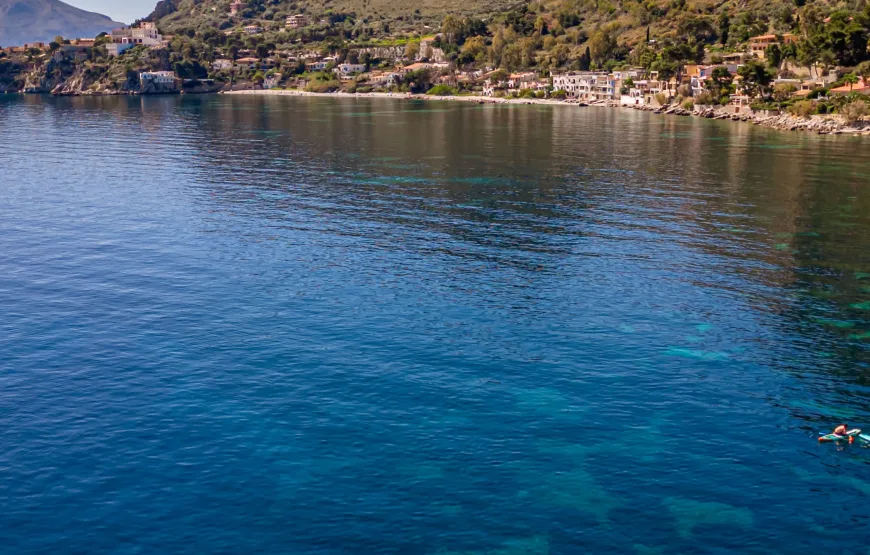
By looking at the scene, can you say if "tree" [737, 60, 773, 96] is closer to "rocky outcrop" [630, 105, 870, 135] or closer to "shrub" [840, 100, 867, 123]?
"rocky outcrop" [630, 105, 870, 135]

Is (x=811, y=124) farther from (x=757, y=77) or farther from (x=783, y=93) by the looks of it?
(x=783, y=93)

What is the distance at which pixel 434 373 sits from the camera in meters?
46.9

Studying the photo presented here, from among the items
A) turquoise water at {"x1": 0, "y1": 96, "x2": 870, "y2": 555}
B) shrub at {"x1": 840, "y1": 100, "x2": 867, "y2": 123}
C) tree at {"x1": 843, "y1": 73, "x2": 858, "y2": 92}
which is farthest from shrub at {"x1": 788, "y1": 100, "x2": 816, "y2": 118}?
turquoise water at {"x1": 0, "y1": 96, "x2": 870, "y2": 555}

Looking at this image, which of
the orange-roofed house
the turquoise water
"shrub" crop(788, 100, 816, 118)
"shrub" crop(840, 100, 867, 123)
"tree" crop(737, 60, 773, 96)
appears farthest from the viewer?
"tree" crop(737, 60, 773, 96)

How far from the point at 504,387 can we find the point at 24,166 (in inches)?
4277

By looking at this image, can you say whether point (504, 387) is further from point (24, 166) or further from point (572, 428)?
point (24, 166)

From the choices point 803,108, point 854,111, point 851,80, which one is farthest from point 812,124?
point 851,80

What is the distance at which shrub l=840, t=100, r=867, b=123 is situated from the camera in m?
163

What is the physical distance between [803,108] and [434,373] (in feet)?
527

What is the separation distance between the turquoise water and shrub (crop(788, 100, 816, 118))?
3513 inches

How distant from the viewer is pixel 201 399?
43.5m

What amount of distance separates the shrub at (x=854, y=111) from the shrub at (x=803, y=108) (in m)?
Result: 10.1

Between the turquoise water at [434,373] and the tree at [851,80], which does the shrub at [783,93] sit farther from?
the turquoise water at [434,373]

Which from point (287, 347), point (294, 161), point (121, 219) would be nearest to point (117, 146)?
point (294, 161)
